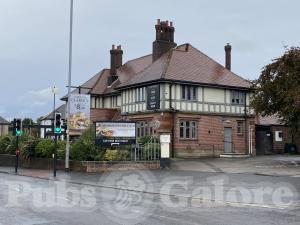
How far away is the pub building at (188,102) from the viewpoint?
127ft

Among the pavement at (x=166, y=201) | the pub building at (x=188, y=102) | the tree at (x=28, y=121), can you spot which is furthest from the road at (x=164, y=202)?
the tree at (x=28, y=121)

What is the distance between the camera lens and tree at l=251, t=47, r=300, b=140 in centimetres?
2961

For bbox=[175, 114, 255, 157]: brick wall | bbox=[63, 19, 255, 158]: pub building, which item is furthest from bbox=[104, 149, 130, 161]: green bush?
bbox=[175, 114, 255, 157]: brick wall

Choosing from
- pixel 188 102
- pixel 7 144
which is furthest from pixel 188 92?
pixel 7 144

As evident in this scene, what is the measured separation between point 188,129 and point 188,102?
2.09 m

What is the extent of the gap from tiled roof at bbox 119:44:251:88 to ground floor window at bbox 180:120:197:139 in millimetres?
3281

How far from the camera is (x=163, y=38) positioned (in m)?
44.1

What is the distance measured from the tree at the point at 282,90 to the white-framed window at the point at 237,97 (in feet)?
29.4

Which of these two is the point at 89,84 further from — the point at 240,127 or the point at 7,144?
the point at 240,127

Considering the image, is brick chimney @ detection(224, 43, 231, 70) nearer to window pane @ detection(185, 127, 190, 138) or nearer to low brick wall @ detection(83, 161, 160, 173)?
window pane @ detection(185, 127, 190, 138)

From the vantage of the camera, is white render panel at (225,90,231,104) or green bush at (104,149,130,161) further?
white render panel at (225,90,231,104)

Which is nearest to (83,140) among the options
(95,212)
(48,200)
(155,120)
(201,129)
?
(155,120)

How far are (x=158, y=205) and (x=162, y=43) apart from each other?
3106 cm

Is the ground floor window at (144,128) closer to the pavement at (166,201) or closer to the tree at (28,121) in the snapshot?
the pavement at (166,201)
